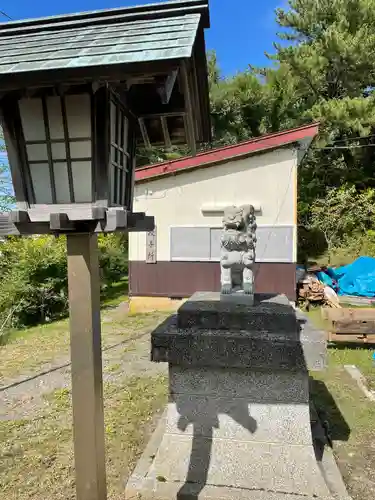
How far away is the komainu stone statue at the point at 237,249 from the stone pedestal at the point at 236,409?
60cm

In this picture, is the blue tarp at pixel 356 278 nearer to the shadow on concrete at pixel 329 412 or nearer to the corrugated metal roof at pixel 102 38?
the shadow on concrete at pixel 329 412

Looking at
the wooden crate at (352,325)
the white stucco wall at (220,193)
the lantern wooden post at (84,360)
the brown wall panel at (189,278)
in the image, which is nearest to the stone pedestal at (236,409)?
the lantern wooden post at (84,360)

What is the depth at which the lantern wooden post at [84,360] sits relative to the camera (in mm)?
2209

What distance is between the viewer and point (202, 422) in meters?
3.57

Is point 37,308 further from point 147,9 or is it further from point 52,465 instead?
point 147,9

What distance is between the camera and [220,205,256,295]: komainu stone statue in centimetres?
415

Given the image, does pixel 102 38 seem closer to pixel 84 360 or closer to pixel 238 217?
pixel 84 360

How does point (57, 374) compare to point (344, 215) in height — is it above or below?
below

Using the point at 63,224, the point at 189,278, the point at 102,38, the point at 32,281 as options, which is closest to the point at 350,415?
the point at 63,224

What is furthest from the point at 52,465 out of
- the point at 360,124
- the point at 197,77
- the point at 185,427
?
the point at 360,124

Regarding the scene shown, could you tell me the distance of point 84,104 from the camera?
6.89 ft

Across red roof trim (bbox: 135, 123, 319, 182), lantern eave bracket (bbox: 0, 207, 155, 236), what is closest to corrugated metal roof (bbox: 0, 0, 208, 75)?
lantern eave bracket (bbox: 0, 207, 155, 236)

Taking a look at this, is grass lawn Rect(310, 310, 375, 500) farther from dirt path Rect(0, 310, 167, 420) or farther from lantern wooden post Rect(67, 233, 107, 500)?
dirt path Rect(0, 310, 167, 420)

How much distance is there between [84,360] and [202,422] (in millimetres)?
1822
